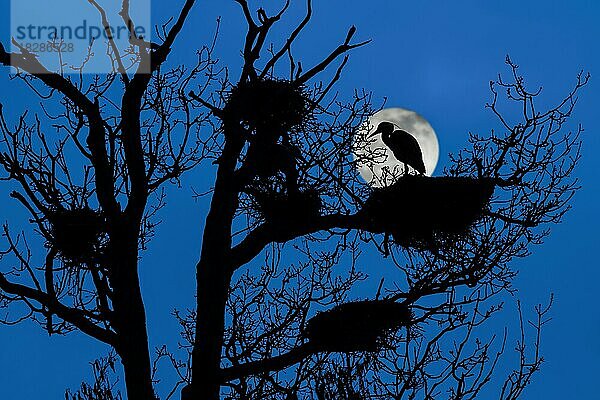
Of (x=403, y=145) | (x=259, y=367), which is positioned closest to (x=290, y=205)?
(x=259, y=367)

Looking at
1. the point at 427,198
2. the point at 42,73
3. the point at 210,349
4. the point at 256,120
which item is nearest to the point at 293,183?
the point at 256,120

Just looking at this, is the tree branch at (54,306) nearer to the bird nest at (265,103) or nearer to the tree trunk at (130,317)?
the tree trunk at (130,317)

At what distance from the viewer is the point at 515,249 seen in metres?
6.16

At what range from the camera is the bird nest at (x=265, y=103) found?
6371 millimetres

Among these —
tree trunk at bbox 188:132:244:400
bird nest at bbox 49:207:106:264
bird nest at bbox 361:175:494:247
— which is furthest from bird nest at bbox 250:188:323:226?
bird nest at bbox 49:207:106:264

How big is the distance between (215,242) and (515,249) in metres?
2.45

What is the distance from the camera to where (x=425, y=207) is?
6.43 meters

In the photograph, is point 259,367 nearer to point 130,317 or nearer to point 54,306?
point 130,317

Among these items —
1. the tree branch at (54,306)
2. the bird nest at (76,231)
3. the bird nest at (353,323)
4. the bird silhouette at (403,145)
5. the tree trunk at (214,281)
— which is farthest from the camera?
the bird silhouette at (403,145)

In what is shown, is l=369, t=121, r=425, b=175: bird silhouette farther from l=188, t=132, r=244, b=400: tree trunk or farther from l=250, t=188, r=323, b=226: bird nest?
l=188, t=132, r=244, b=400: tree trunk

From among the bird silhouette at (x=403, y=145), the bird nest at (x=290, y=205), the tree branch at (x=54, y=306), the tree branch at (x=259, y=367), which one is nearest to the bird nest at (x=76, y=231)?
the tree branch at (x=54, y=306)

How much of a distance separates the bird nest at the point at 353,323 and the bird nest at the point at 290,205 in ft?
2.71

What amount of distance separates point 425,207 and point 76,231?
9.73ft

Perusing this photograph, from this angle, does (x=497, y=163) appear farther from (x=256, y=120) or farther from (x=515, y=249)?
(x=256, y=120)
